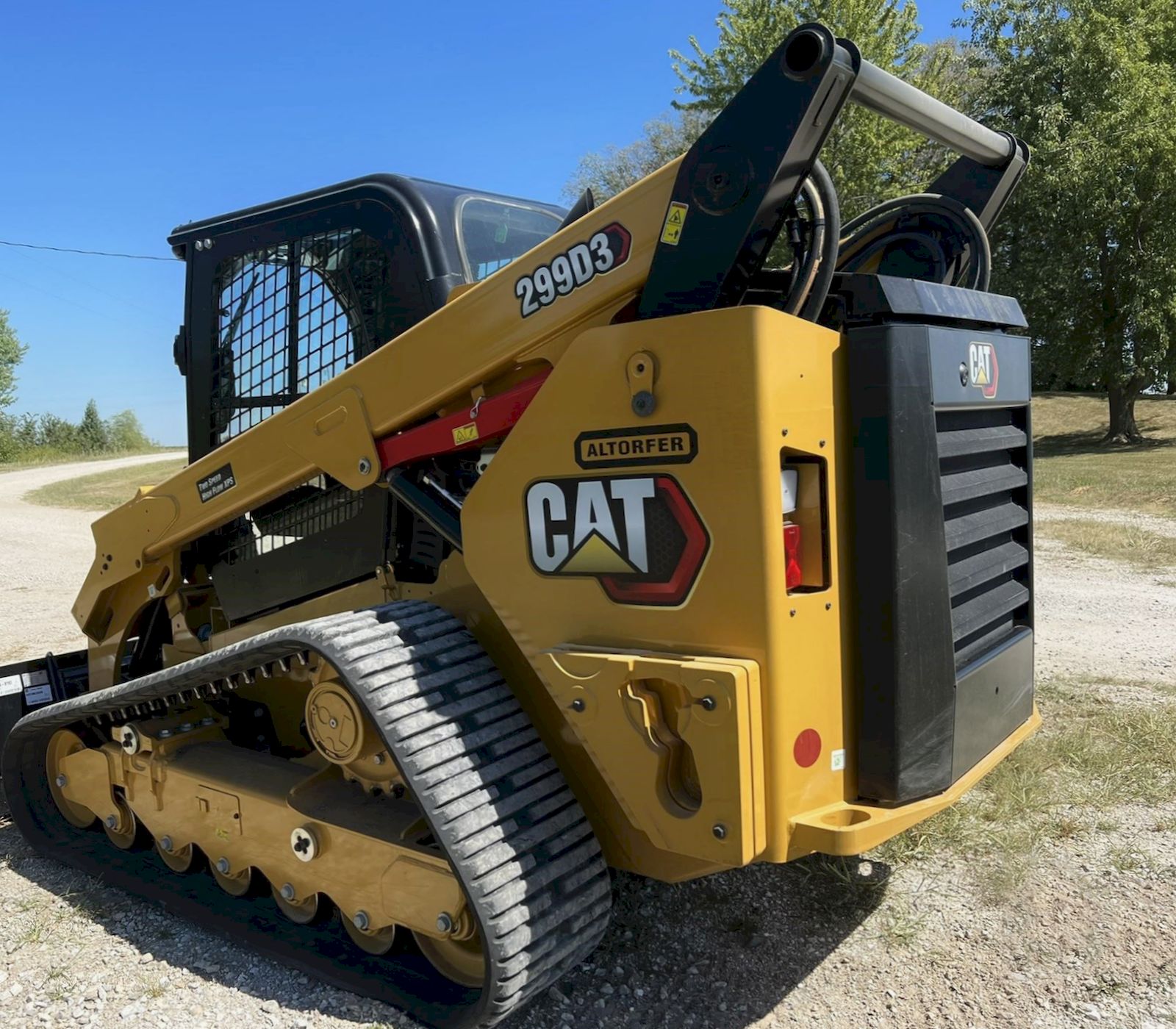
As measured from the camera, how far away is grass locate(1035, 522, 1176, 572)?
9.08 metres

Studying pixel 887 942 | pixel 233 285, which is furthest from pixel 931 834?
pixel 233 285

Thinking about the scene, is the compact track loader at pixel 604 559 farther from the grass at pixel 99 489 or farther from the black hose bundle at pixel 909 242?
the grass at pixel 99 489

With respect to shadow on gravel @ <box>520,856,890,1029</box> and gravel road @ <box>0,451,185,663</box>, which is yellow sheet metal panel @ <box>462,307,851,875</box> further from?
gravel road @ <box>0,451,185,663</box>

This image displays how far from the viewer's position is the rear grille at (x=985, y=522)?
8.91 ft

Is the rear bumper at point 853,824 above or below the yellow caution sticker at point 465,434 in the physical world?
below

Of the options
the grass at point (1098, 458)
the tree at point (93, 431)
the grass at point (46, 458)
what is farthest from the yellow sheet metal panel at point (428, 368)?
the tree at point (93, 431)

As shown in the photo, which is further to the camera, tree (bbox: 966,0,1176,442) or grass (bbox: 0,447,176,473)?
grass (bbox: 0,447,176,473)

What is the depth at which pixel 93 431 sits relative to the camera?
160 ft

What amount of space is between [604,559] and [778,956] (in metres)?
1.41

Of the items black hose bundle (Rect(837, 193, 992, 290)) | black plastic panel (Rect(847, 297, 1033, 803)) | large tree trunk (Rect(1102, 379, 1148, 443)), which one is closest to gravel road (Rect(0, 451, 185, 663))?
black hose bundle (Rect(837, 193, 992, 290))

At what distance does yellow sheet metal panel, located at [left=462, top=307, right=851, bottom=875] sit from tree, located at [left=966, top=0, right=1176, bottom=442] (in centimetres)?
2119

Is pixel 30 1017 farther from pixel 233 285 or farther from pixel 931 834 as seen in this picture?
pixel 931 834

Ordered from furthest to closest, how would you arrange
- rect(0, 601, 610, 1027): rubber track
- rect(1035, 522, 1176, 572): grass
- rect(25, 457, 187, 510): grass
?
rect(25, 457, 187, 510): grass < rect(1035, 522, 1176, 572): grass < rect(0, 601, 610, 1027): rubber track

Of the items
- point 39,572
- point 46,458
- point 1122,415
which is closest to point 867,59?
point 1122,415
